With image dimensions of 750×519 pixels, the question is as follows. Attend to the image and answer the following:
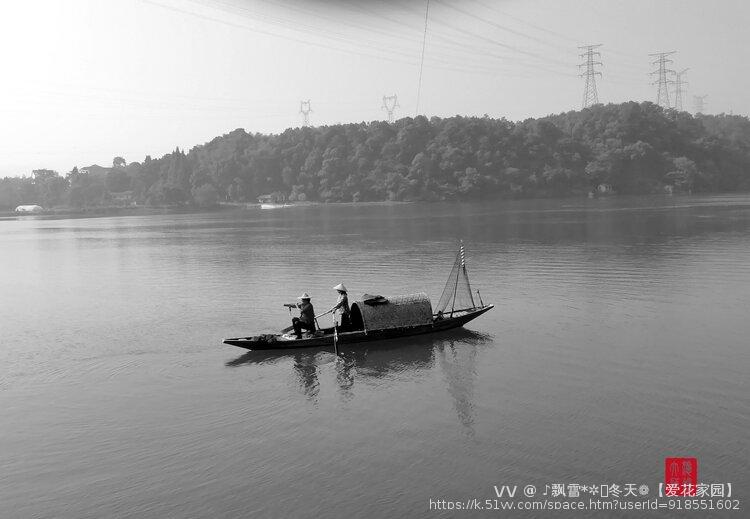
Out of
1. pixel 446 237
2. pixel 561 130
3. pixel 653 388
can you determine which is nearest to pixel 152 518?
pixel 653 388

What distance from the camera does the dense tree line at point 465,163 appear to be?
15325 cm

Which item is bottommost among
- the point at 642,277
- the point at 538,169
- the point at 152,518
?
the point at 152,518

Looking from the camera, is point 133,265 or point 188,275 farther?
point 133,265

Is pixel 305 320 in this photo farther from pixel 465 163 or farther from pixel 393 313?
pixel 465 163

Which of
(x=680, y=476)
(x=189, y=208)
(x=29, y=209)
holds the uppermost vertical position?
(x=189, y=208)

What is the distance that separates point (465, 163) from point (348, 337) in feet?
445

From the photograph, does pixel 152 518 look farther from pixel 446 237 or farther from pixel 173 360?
pixel 446 237

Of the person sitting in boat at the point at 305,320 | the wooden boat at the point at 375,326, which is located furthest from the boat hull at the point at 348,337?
the person sitting in boat at the point at 305,320

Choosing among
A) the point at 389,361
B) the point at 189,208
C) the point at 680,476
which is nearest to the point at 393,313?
the point at 389,361

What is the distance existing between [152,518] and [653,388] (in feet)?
42.4

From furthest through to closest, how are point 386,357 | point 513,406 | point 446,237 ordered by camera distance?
point 446,237
point 386,357
point 513,406

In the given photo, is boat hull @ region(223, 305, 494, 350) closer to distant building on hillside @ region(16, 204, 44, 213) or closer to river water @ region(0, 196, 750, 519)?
river water @ region(0, 196, 750, 519)

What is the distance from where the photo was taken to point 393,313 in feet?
76.2

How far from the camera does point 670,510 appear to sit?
1223 cm
